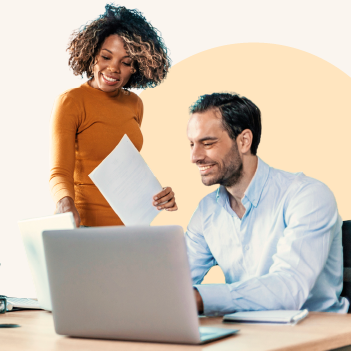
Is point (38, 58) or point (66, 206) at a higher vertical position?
point (38, 58)

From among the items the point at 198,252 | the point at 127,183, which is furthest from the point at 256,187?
the point at 127,183

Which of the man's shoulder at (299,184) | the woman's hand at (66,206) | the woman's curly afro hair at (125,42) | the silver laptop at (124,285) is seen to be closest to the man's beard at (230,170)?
the man's shoulder at (299,184)

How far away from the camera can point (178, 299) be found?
75 cm

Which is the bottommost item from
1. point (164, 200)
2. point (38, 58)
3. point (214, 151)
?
point (164, 200)

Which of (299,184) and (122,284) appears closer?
(122,284)

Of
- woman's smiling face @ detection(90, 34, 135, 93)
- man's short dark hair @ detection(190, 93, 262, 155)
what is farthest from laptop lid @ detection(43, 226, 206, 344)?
woman's smiling face @ detection(90, 34, 135, 93)

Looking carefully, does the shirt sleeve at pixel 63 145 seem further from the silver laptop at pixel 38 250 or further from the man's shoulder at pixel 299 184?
the man's shoulder at pixel 299 184

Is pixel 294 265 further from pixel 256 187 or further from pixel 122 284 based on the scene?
pixel 122 284

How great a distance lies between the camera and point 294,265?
1162 mm

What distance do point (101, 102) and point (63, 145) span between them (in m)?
0.29

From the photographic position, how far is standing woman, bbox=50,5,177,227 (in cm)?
173

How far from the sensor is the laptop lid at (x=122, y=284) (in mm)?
751

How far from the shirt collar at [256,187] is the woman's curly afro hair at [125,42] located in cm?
66

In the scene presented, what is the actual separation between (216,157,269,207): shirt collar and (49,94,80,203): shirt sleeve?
0.54 meters
